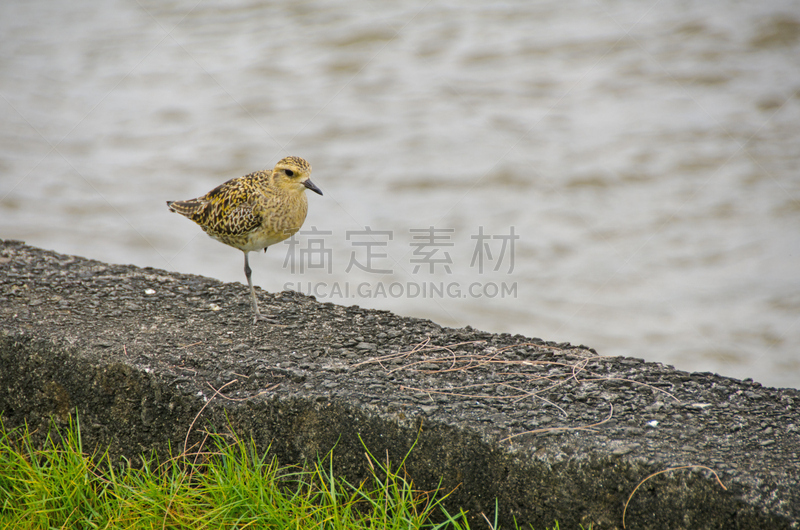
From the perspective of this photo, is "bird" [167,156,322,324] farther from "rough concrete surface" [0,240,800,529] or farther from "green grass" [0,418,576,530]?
"green grass" [0,418,576,530]

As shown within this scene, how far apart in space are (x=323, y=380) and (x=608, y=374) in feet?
4.70

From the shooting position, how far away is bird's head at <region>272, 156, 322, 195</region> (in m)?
4.57

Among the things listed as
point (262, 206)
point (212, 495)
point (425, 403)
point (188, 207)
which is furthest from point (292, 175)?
point (212, 495)

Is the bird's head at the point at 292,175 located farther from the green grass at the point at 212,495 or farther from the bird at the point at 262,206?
the green grass at the point at 212,495

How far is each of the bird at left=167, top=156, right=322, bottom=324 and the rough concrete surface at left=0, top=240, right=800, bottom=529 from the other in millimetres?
491

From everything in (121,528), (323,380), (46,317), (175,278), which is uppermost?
(175,278)

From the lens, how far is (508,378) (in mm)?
3742

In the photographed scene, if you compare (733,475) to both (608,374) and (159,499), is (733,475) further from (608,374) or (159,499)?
(159,499)

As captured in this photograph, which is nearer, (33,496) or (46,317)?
(33,496)

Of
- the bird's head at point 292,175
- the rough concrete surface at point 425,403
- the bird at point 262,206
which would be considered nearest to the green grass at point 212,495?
the rough concrete surface at point 425,403

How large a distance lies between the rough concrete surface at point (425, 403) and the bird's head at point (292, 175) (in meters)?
0.77

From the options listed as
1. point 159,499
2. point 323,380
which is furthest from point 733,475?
point 159,499

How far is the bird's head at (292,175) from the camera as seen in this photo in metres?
4.57

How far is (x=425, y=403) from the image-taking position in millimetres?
3406
